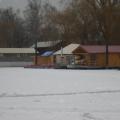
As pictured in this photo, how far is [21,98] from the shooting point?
54.4ft

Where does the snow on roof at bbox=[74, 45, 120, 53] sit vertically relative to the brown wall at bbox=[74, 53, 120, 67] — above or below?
above

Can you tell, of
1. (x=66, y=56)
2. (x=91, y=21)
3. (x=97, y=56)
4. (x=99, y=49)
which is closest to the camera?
(x=97, y=56)

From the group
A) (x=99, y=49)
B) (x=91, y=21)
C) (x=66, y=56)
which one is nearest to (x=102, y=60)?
(x=99, y=49)

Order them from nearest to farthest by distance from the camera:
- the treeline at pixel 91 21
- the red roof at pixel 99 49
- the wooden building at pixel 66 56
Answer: the red roof at pixel 99 49 < the treeline at pixel 91 21 < the wooden building at pixel 66 56

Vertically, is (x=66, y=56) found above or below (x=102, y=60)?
above

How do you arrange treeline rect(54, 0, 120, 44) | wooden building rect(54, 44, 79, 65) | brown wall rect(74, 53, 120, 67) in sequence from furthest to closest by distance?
wooden building rect(54, 44, 79, 65)
treeline rect(54, 0, 120, 44)
brown wall rect(74, 53, 120, 67)

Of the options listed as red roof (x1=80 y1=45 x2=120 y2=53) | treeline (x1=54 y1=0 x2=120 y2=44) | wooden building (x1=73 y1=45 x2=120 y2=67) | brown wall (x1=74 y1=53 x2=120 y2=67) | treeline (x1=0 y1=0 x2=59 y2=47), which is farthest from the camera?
treeline (x1=0 y1=0 x2=59 y2=47)

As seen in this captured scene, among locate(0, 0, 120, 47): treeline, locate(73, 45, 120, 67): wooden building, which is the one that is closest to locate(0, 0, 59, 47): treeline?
locate(0, 0, 120, 47): treeline

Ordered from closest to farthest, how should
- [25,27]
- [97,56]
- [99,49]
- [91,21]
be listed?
[97,56]
[99,49]
[91,21]
[25,27]

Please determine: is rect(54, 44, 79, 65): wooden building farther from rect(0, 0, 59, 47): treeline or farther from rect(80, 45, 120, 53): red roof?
rect(0, 0, 59, 47): treeline

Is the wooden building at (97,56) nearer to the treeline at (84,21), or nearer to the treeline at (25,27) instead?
the treeline at (84,21)

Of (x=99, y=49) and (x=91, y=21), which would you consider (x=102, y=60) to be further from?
(x=91, y=21)

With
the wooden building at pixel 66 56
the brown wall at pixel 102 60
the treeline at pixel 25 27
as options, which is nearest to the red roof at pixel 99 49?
the brown wall at pixel 102 60

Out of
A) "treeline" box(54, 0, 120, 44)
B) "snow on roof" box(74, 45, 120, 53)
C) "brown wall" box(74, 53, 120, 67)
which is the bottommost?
"brown wall" box(74, 53, 120, 67)
